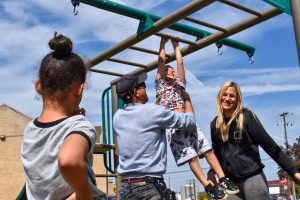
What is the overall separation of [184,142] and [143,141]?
378 millimetres

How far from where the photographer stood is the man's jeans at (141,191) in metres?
2.67

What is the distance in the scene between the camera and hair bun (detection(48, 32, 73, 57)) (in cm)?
157

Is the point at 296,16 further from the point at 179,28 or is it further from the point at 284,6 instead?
the point at 179,28

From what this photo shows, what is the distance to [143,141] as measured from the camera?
2777mm

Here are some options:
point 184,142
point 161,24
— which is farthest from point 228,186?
point 161,24

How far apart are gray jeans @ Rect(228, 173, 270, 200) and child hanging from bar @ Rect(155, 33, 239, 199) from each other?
8 cm

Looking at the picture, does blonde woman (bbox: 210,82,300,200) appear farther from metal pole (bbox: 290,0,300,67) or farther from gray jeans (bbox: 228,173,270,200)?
metal pole (bbox: 290,0,300,67)

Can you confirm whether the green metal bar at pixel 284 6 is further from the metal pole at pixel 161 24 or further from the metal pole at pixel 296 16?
the metal pole at pixel 161 24

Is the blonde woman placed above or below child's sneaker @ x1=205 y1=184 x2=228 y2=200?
above

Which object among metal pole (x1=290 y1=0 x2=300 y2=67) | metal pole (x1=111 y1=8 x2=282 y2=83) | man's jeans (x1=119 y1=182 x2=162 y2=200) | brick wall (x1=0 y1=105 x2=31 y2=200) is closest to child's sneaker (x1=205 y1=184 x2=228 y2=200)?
man's jeans (x1=119 y1=182 x2=162 y2=200)

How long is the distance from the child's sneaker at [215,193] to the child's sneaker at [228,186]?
39 mm

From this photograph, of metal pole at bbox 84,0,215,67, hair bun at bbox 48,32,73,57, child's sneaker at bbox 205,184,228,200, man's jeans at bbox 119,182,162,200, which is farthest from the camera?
metal pole at bbox 84,0,215,67

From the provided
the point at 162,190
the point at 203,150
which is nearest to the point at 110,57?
the point at 203,150

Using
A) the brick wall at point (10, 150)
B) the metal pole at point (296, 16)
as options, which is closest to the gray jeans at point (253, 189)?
the metal pole at point (296, 16)
